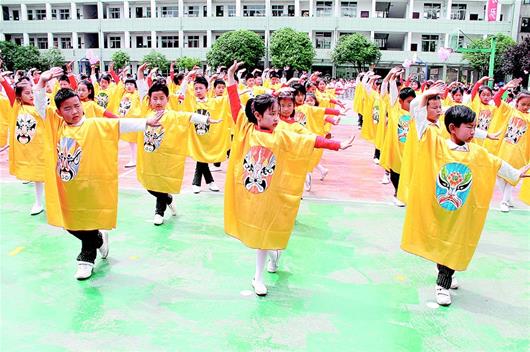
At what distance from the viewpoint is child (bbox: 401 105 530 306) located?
140 inches

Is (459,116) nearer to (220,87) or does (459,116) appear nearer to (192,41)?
(220,87)

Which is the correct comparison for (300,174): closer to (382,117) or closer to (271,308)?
(271,308)

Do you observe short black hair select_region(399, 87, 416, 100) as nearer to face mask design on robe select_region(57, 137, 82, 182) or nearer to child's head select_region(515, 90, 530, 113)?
child's head select_region(515, 90, 530, 113)

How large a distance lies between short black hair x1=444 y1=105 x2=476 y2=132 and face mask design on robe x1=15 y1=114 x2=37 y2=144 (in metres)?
4.49

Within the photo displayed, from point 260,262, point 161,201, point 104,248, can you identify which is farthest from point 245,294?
point 161,201

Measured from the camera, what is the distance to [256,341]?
3.14 m

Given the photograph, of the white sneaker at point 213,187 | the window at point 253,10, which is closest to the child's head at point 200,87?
the white sneaker at point 213,187

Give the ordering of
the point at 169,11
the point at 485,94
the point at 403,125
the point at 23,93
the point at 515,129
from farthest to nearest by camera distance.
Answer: the point at 169,11 → the point at 485,94 → the point at 515,129 → the point at 403,125 → the point at 23,93

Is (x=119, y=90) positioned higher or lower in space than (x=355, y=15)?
lower

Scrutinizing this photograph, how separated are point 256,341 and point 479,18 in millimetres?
44830

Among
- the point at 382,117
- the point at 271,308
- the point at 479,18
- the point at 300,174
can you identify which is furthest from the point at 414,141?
the point at 479,18

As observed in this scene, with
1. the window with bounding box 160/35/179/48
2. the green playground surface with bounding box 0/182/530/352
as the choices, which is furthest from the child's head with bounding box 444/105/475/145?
the window with bounding box 160/35/179/48

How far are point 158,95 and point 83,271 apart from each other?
6.70 ft

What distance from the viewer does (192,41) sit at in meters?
43.2
